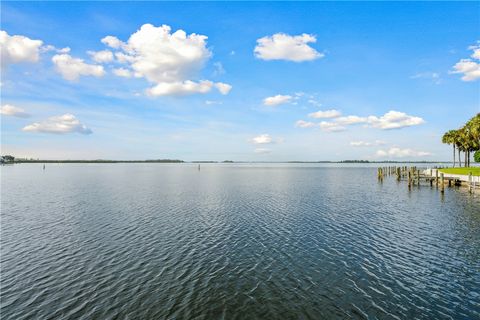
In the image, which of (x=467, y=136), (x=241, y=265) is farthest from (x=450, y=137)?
(x=241, y=265)

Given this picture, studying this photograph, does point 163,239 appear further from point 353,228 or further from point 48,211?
point 48,211

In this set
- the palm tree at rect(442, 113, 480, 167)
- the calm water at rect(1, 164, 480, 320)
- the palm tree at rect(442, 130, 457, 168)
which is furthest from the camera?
the palm tree at rect(442, 130, 457, 168)

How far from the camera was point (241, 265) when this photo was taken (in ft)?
58.7

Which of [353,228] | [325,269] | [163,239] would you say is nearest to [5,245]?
[163,239]

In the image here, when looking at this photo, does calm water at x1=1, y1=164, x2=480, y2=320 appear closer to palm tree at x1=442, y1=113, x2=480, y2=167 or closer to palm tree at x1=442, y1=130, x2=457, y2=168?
palm tree at x1=442, y1=113, x2=480, y2=167

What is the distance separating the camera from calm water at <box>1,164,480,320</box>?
1293 cm

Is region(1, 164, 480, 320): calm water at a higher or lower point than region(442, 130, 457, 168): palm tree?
lower

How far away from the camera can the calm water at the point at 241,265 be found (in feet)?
42.4

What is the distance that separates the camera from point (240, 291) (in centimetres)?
1447

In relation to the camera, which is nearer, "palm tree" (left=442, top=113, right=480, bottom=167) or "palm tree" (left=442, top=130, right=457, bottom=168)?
"palm tree" (left=442, top=113, right=480, bottom=167)

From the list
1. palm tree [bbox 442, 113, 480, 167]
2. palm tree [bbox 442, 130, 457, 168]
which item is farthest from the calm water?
palm tree [bbox 442, 130, 457, 168]

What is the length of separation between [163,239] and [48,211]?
22.1 metres

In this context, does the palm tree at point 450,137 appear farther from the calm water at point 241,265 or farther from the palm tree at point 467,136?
the calm water at point 241,265

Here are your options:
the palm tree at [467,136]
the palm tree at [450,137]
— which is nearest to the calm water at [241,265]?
the palm tree at [467,136]
